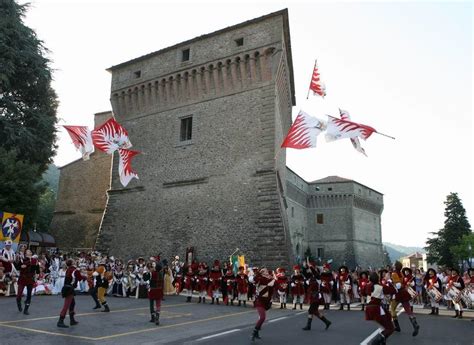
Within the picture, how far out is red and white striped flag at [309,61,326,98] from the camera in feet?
61.4

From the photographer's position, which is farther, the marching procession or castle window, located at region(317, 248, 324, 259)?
castle window, located at region(317, 248, 324, 259)

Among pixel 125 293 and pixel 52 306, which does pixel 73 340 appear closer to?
pixel 52 306

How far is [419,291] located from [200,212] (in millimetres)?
13702

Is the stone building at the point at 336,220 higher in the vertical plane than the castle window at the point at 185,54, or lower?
lower

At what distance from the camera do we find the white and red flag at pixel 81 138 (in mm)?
19531

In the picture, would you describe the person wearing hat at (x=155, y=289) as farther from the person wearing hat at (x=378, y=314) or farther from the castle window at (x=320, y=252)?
the castle window at (x=320, y=252)

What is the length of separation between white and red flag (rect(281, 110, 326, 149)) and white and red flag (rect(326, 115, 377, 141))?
0.78 metres

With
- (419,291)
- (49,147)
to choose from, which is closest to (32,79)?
(49,147)

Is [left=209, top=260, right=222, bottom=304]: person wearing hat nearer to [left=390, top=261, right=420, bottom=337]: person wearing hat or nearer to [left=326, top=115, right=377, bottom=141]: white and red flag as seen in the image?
[left=326, top=115, right=377, bottom=141]: white and red flag

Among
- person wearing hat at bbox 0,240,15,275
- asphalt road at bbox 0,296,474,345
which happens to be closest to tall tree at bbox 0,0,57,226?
person wearing hat at bbox 0,240,15,275

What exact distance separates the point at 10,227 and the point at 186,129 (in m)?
13.7

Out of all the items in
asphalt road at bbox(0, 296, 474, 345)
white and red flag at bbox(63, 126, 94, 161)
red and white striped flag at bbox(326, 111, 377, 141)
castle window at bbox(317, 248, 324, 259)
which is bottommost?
asphalt road at bbox(0, 296, 474, 345)

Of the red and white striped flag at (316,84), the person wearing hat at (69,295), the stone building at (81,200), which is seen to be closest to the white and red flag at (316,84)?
the red and white striped flag at (316,84)

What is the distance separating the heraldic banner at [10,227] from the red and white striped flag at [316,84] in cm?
1548
